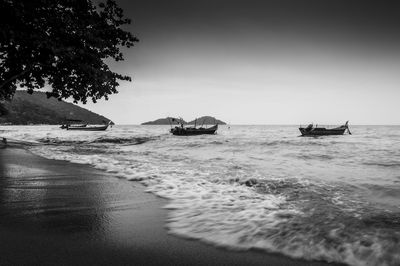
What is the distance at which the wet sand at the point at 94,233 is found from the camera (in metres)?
3.01

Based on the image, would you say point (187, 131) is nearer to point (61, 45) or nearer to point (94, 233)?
point (61, 45)

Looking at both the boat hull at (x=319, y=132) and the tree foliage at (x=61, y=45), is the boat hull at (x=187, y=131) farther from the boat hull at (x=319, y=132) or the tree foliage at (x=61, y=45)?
the tree foliage at (x=61, y=45)

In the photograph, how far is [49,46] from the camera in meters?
12.6

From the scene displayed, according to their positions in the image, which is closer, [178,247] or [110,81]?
[178,247]

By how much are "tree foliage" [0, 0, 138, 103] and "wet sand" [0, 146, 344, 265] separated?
31.4 feet

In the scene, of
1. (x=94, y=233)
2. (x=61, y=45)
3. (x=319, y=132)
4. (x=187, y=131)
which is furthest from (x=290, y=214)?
(x=319, y=132)

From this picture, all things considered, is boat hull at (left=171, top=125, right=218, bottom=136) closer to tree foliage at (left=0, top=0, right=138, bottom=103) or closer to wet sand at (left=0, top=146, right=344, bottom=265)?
tree foliage at (left=0, top=0, right=138, bottom=103)

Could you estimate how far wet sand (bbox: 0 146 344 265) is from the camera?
9.89 ft

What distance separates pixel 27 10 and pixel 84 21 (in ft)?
9.31

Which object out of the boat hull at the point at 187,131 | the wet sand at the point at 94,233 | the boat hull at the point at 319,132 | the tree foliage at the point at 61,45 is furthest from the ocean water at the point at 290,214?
the boat hull at the point at 319,132

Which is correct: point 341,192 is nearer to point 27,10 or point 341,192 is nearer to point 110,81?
point 110,81

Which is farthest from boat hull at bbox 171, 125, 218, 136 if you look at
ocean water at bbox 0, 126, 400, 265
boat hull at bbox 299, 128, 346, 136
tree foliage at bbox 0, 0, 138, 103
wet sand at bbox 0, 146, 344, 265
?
wet sand at bbox 0, 146, 344, 265

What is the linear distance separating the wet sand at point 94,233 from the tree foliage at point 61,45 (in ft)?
31.4

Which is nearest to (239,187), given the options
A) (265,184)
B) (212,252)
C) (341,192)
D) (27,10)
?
(265,184)
